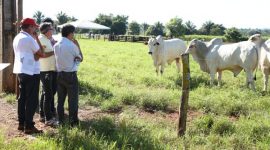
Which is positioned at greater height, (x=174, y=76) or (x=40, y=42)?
(x=40, y=42)

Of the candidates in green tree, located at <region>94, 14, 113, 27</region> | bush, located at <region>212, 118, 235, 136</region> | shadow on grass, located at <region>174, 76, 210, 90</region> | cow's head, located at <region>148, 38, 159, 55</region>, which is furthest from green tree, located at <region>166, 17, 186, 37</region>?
bush, located at <region>212, 118, 235, 136</region>

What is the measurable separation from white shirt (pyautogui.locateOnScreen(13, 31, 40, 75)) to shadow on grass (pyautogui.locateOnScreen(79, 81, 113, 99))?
3263mm

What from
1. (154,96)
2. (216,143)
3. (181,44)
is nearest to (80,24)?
(181,44)

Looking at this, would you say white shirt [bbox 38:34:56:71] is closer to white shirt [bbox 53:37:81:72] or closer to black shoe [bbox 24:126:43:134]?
white shirt [bbox 53:37:81:72]

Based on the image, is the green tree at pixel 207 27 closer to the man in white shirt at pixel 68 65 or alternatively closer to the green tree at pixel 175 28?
the green tree at pixel 175 28

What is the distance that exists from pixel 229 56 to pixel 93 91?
381 centimetres

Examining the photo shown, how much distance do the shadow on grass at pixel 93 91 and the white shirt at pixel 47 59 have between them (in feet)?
8.22

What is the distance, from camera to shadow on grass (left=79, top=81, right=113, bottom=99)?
350 inches

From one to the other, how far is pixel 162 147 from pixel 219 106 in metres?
2.94

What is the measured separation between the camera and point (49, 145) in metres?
5.00

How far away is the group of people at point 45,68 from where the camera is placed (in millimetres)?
5523

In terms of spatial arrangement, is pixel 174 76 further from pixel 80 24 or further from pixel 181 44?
pixel 80 24

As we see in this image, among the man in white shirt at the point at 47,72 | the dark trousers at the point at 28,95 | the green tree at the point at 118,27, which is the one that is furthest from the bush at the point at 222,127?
the green tree at the point at 118,27

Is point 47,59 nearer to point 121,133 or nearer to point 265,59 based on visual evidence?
point 121,133
